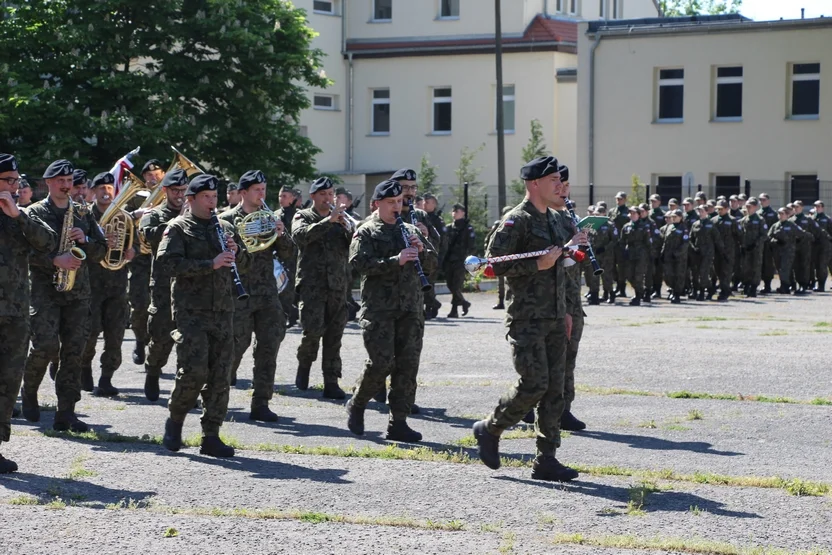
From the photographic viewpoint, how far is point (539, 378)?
9.05 meters

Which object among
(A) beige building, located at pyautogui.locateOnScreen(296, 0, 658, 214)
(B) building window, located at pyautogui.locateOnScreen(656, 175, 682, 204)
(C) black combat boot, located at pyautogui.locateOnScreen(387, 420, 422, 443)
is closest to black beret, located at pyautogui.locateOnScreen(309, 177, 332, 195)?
(C) black combat boot, located at pyautogui.locateOnScreen(387, 420, 422, 443)

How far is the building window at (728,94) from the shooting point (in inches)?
1612

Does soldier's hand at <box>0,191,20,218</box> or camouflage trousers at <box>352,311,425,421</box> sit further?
camouflage trousers at <box>352,311,425,421</box>

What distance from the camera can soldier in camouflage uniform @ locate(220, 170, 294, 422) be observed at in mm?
11820

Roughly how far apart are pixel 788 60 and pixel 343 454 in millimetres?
32691

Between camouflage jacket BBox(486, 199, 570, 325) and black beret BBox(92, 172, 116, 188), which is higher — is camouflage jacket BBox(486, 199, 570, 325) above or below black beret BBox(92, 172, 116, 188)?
below

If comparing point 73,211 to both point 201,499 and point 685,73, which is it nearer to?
point 201,499

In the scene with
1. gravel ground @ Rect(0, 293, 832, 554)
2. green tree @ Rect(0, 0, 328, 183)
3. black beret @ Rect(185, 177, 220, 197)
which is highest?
green tree @ Rect(0, 0, 328, 183)

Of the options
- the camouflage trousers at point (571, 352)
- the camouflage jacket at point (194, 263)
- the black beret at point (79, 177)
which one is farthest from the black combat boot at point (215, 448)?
the black beret at point (79, 177)

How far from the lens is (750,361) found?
15641 mm

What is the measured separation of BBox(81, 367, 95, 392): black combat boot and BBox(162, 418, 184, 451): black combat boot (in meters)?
3.58

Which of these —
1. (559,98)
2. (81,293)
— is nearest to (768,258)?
(559,98)

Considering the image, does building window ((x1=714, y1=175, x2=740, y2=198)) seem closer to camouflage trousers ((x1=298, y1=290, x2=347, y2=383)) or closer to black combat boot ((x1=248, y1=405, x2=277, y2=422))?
camouflage trousers ((x1=298, y1=290, x2=347, y2=383))

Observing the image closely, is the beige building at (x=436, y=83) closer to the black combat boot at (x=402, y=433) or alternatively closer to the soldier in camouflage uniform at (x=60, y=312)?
the soldier in camouflage uniform at (x=60, y=312)
